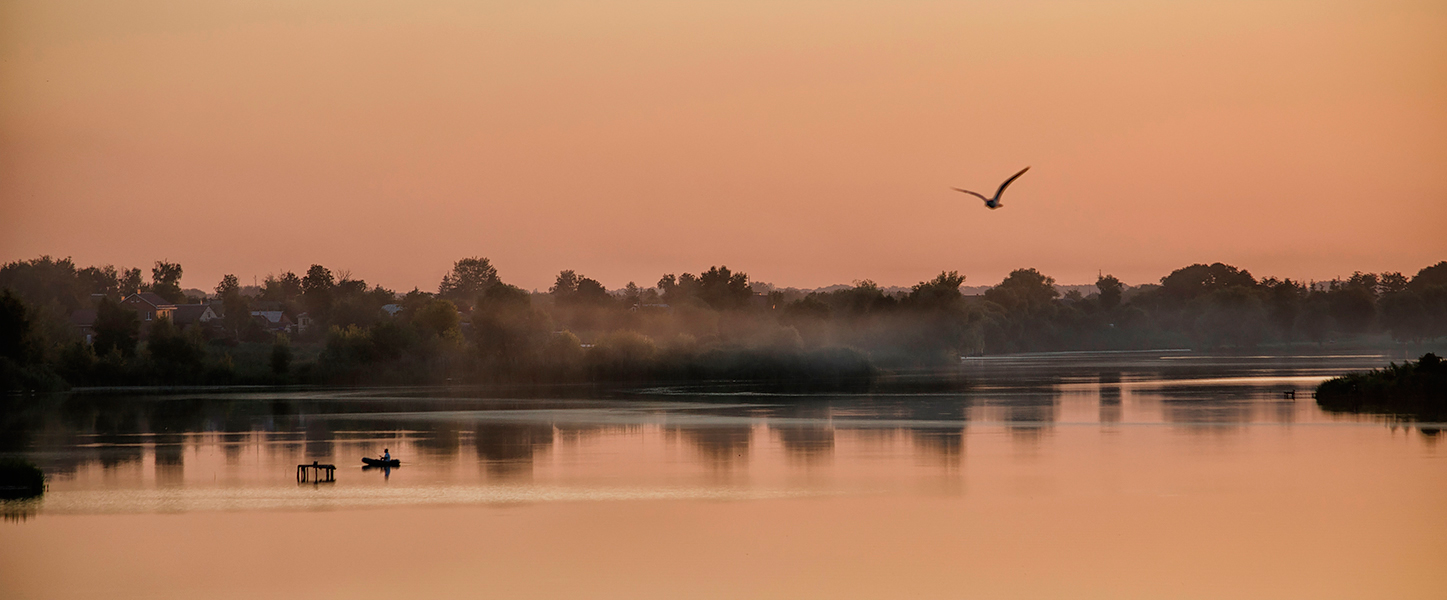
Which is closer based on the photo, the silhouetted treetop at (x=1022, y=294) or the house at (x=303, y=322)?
the house at (x=303, y=322)

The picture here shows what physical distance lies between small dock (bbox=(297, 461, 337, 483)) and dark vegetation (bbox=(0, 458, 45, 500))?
5.09 m

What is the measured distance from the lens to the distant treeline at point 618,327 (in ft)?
252

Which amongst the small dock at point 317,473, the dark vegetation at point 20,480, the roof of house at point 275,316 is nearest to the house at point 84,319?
the roof of house at point 275,316

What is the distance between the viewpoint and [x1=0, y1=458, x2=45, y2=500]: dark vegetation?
26.6 m

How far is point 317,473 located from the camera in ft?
93.0

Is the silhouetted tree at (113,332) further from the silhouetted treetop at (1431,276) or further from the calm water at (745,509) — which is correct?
the silhouetted treetop at (1431,276)

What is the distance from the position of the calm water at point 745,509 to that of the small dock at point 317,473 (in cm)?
38

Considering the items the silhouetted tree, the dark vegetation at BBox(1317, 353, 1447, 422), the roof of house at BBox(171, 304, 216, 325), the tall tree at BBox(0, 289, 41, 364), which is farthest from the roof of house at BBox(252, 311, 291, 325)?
the dark vegetation at BBox(1317, 353, 1447, 422)

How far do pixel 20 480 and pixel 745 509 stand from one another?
15.3m

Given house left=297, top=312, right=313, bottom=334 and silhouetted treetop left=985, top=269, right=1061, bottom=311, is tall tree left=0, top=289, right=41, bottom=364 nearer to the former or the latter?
house left=297, top=312, right=313, bottom=334

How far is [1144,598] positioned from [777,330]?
72559 mm

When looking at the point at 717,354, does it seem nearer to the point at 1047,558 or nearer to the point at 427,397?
the point at 427,397

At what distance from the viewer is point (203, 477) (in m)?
29.5

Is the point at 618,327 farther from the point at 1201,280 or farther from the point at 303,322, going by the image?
the point at 1201,280
